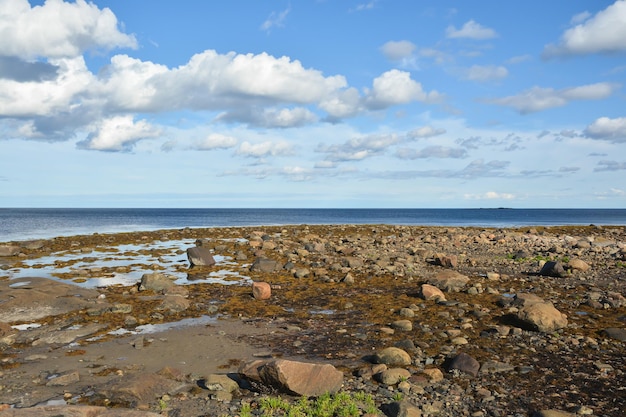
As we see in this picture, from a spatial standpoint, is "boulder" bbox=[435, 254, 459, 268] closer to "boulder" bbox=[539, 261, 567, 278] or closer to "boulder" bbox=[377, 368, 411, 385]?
"boulder" bbox=[539, 261, 567, 278]

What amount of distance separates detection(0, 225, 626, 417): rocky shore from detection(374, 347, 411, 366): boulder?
0.03 meters

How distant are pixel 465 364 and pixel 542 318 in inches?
159

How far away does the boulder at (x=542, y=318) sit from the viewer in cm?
1324

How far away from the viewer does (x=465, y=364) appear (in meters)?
10.7

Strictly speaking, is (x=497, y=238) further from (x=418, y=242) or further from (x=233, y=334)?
(x=233, y=334)

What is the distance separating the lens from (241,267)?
89.4ft

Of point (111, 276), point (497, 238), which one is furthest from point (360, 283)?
point (497, 238)

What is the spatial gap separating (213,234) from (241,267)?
26736 millimetres

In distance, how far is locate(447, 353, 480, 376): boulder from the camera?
10.5 metres

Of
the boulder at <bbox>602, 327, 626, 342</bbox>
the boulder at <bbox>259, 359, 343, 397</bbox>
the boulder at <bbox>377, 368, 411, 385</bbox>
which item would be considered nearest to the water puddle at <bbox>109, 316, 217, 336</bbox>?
the boulder at <bbox>259, 359, 343, 397</bbox>

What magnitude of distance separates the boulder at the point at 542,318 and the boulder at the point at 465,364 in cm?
353

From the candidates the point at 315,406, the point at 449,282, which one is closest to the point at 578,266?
the point at 449,282

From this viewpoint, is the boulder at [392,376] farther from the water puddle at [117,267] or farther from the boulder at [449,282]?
the water puddle at [117,267]

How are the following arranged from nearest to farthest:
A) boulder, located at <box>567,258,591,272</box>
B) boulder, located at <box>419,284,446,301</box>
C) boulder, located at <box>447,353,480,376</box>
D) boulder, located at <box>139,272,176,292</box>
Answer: boulder, located at <box>447,353,480,376</box> → boulder, located at <box>419,284,446,301</box> → boulder, located at <box>139,272,176,292</box> → boulder, located at <box>567,258,591,272</box>
